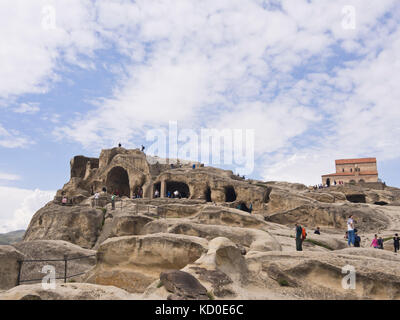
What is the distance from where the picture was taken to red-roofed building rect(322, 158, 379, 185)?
58812 millimetres

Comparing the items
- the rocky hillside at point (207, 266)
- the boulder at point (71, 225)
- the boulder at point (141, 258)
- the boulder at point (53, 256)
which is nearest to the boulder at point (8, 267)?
the rocky hillside at point (207, 266)

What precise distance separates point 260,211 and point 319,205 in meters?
5.71

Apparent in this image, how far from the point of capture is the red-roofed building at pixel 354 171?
5881cm

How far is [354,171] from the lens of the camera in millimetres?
62031

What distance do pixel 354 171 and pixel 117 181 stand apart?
146ft

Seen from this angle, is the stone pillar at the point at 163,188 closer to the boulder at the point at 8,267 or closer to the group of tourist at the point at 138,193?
the group of tourist at the point at 138,193

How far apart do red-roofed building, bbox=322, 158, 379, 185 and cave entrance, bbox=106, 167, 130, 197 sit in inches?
1349

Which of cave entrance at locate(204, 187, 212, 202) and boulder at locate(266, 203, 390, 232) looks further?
cave entrance at locate(204, 187, 212, 202)

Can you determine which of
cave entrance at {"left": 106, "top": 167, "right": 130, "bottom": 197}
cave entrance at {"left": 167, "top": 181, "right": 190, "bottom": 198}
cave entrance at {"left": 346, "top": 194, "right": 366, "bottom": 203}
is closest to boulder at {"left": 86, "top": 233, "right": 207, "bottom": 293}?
cave entrance at {"left": 167, "top": 181, "right": 190, "bottom": 198}

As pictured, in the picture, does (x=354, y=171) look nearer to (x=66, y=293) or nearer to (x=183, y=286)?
(x=183, y=286)

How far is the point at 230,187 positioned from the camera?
104 ft

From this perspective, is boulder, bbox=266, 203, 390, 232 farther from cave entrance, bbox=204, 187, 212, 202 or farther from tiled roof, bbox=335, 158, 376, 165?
tiled roof, bbox=335, 158, 376, 165

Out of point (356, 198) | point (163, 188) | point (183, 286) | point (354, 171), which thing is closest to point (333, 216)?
point (356, 198)
